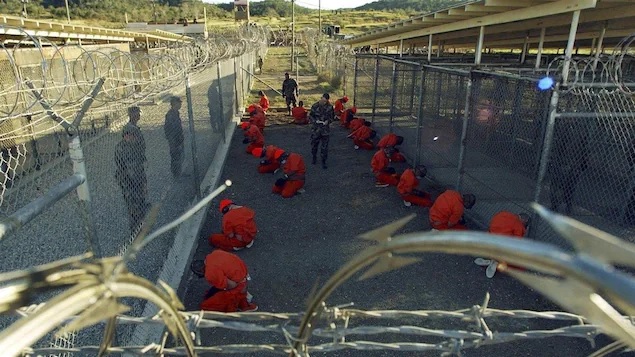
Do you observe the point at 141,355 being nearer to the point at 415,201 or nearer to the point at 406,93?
the point at 415,201

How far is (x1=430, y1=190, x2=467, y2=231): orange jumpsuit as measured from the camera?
6.01m

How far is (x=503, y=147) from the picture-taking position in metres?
8.98

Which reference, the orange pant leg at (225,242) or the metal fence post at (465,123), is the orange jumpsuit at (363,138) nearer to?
the metal fence post at (465,123)

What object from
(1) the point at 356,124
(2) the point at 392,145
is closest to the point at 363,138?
(1) the point at 356,124

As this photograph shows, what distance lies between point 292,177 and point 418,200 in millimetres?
2267

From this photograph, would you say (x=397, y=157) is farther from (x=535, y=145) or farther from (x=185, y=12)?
(x=185, y=12)

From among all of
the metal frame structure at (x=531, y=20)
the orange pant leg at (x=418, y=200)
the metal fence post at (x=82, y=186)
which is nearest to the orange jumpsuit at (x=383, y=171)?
the orange pant leg at (x=418, y=200)

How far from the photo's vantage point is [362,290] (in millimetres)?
5027

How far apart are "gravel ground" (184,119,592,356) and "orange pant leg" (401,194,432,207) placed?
0.47 ft

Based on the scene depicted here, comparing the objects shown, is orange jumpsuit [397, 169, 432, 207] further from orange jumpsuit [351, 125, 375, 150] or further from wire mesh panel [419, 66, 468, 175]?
orange jumpsuit [351, 125, 375, 150]

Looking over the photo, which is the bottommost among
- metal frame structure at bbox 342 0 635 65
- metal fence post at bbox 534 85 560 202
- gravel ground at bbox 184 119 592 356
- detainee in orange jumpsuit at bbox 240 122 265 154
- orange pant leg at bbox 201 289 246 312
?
gravel ground at bbox 184 119 592 356

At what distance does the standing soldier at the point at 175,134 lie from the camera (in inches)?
269

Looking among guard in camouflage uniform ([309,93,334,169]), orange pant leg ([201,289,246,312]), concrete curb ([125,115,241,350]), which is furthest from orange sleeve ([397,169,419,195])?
orange pant leg ([201,289,246,312])

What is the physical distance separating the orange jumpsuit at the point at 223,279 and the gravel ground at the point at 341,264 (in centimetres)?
26
